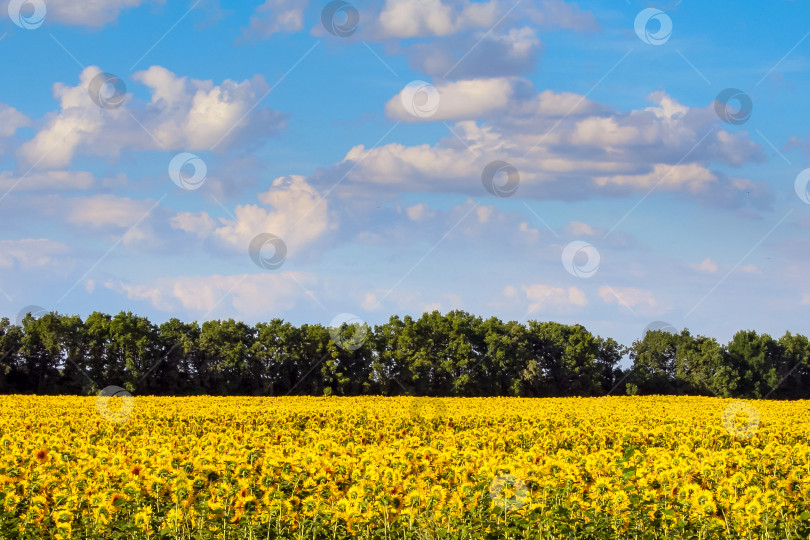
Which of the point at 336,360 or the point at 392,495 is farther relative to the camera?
the point at 336,360

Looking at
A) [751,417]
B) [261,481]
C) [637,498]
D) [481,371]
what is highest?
[481,371]

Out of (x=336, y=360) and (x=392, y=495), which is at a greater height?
(x=336, y=360)

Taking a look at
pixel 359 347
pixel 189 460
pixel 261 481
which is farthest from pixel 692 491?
pixel 359 347

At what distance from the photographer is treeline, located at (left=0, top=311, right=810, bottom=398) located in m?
64.4

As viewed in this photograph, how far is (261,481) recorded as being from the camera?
12.6 m

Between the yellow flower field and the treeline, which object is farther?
the treeline

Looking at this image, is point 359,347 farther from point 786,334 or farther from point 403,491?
point 403,491

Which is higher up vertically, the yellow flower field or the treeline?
the treeline

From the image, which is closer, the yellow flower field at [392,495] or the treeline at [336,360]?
the yellow flower field at [392,495]

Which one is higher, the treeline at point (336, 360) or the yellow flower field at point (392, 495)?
the treeline at point (336, 360)

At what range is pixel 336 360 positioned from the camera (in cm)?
6781

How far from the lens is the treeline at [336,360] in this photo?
211 ft

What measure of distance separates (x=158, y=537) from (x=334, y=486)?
249 centimetres

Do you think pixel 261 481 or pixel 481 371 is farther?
pixel 481 371
